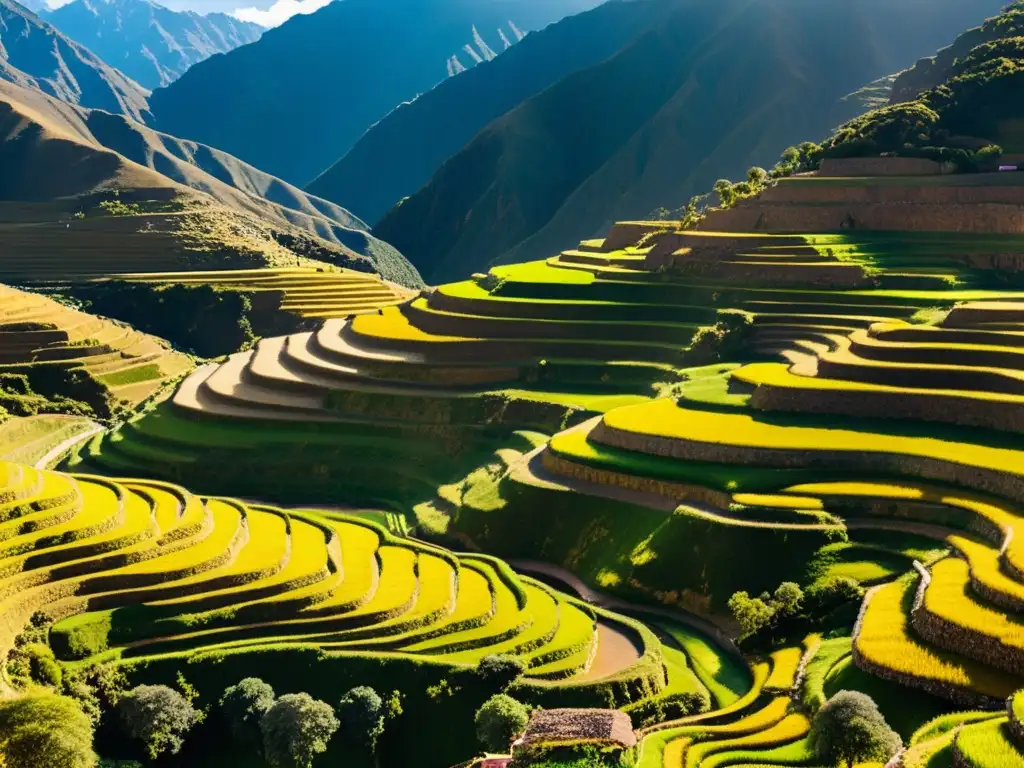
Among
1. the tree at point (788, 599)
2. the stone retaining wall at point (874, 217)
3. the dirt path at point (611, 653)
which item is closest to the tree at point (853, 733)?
the dirt path at point (611, 653)

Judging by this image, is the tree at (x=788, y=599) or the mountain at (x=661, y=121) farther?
the mountain at (x=661, y=121)

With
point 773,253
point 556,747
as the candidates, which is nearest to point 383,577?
point 556,747

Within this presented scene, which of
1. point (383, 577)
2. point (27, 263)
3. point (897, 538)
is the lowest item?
point (897, 538)

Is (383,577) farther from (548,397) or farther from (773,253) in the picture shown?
(773,253)

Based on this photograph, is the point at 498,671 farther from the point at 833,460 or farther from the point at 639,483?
the point at 833,460

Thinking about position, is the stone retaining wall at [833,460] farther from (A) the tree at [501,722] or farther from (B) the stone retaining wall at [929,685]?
(A) the tree at [501,722]

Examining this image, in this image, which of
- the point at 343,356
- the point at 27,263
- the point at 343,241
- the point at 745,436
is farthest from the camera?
the point at 343,241

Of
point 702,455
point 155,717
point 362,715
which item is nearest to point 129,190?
point 702,455
